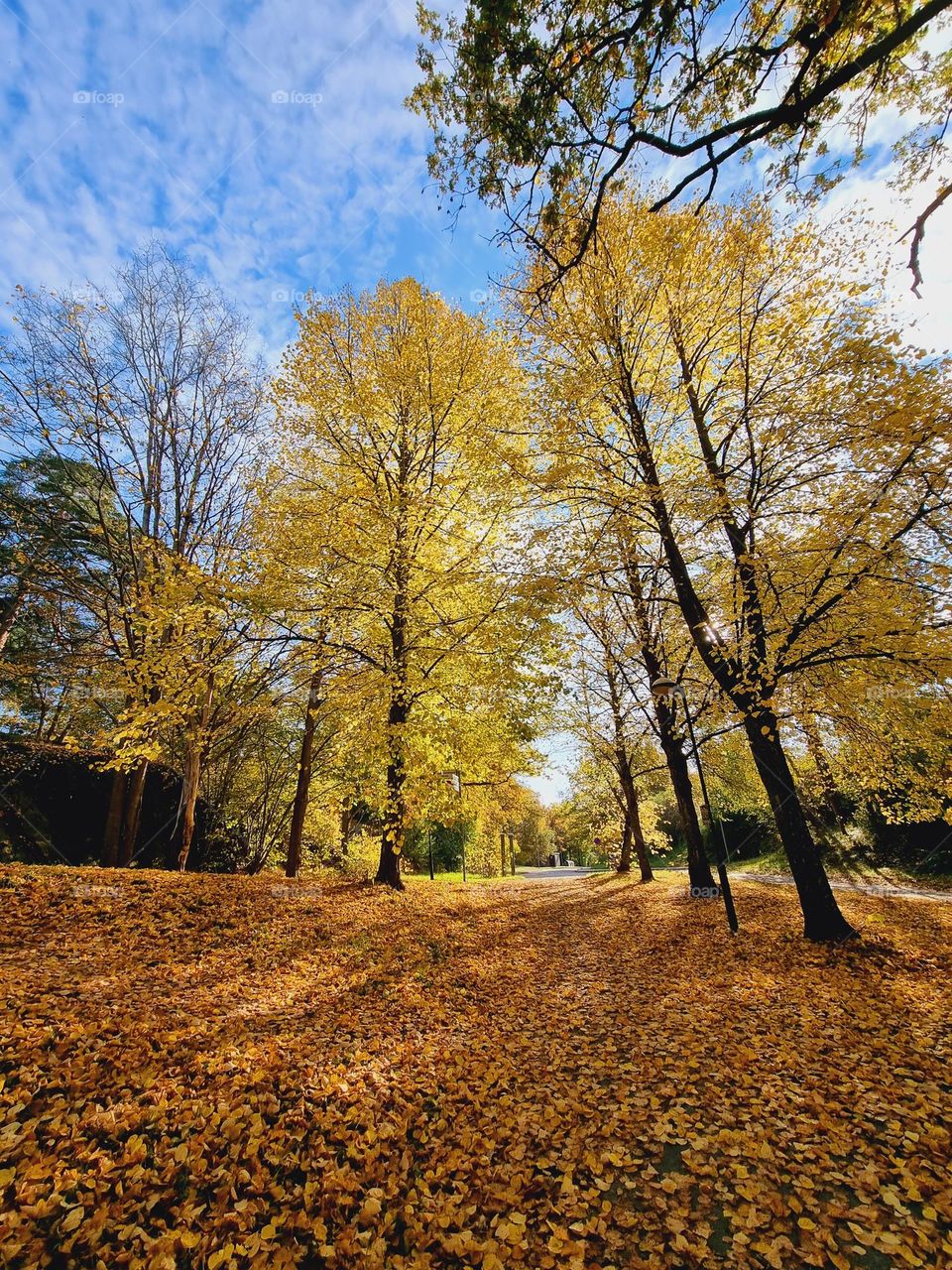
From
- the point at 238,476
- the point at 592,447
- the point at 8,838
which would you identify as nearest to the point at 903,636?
the point at 592,447

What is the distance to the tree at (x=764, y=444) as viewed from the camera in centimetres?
641

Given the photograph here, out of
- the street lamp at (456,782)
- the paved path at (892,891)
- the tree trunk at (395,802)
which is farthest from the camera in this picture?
the paved path at (892,891)

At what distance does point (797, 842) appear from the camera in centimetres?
759

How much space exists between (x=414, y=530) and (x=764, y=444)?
20.5 feet

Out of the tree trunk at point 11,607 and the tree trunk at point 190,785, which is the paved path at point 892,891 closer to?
the tree trunk at point 190,785

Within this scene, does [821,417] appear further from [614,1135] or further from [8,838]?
[8,838]

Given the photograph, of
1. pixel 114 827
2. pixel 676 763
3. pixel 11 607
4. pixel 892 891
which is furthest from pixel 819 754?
pixel 11 607

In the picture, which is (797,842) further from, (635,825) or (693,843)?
(635,825)

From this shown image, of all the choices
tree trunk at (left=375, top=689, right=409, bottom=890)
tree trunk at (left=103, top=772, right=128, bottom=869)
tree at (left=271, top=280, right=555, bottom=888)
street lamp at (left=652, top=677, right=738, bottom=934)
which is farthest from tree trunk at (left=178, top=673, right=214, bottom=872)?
street lamp at (left=652, top=677, right=738, bottom=934)

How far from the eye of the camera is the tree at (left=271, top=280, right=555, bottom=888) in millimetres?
9109

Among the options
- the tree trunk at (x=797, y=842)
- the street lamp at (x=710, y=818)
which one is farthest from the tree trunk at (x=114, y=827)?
the tree trunk at (x=797, y=842)

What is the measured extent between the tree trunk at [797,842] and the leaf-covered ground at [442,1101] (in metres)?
0.47

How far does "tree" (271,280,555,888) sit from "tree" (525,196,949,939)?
2.19m

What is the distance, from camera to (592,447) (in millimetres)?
9078
